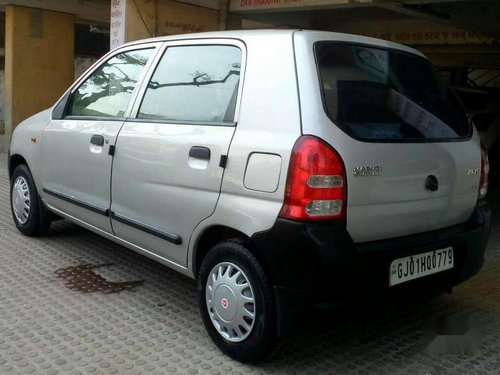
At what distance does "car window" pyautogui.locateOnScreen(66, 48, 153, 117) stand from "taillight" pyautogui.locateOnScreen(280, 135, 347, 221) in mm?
1626

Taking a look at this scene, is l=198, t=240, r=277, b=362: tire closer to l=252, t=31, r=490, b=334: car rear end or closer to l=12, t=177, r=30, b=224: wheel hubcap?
l=252, t=31, r=490, b=334: car rear end

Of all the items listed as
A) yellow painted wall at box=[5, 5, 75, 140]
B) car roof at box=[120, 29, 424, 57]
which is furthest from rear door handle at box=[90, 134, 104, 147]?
yellow painted wall at box=[5, 5, 75, 140]

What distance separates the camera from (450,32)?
10875 mm


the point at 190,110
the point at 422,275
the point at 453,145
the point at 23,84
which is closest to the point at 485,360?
the point at 422,275

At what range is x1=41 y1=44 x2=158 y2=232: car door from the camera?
3.70 meters

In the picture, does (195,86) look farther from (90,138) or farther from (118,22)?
(118,22)

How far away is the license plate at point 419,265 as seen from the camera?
105 inches

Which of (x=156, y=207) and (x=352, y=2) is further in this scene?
(x=352, y=2)

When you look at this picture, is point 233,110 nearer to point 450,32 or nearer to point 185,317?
point 185,317

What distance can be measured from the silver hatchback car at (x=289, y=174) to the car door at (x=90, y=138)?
0.09 metres

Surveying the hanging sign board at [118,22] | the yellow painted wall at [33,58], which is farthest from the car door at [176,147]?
the yellow painted wall at [33,58]

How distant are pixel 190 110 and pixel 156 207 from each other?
1.99 ft

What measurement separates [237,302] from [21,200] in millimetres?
2979

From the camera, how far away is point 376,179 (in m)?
2.60
